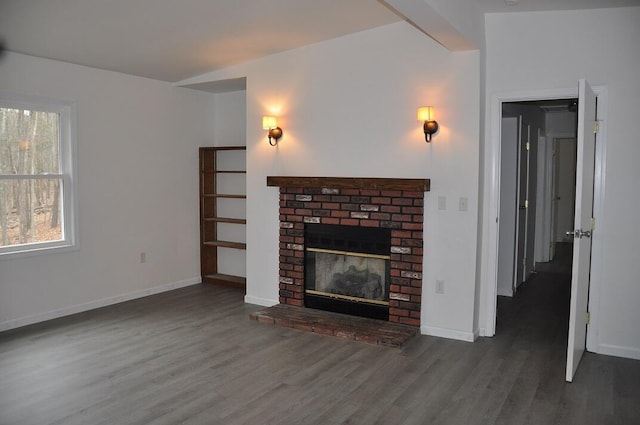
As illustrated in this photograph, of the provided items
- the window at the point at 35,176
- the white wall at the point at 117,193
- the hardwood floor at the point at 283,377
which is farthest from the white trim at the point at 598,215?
the window at the point at 35,176

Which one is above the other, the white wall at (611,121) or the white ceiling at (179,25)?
the white ceiling at (179,25)

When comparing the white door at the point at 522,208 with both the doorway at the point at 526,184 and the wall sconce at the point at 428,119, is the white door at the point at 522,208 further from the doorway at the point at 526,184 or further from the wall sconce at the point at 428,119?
the wall sconce at the point at 428,119

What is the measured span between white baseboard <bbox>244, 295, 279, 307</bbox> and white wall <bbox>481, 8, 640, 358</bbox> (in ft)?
9.49

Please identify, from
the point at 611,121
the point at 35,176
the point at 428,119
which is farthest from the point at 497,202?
the point at 35,176

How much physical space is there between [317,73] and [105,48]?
1.88 m

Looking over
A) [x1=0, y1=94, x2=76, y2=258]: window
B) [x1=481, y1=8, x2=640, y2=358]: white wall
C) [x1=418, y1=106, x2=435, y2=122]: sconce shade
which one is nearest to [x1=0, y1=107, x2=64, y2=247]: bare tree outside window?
[x1=0, y1=94, x2=76, y2=258]: window

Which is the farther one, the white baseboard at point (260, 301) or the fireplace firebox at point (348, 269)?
the white baseboard at point (260, 301)

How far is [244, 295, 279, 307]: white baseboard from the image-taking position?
5.36m

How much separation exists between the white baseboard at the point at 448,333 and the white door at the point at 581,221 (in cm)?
82

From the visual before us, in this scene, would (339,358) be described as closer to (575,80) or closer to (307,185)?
(307,185)

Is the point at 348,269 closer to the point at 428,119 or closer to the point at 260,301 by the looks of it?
the point at 260,301

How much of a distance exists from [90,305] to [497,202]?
3.98 meters

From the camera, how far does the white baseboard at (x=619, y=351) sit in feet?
12.9

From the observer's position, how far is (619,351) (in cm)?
399
